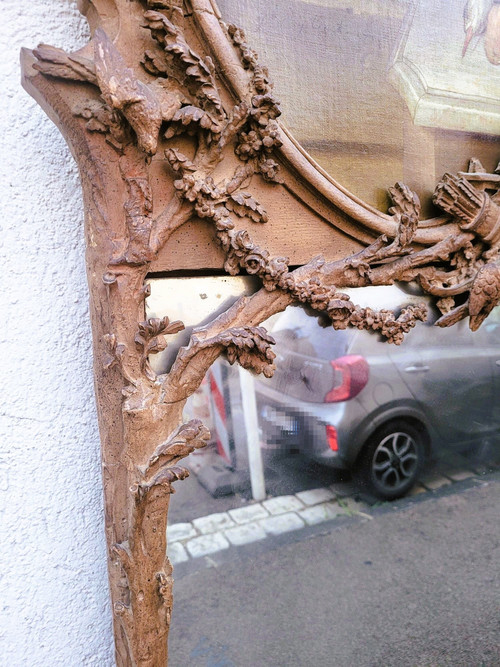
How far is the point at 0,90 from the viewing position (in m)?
0.65

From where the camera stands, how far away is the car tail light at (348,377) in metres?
0.86

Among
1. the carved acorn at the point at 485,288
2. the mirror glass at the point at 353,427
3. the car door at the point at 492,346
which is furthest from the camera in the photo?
the car door at the point at 492,346

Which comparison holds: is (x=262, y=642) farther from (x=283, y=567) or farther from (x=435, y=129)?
(x=435, y=129)

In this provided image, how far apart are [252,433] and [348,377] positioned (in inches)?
8.0

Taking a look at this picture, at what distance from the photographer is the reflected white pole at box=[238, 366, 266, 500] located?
782 mm

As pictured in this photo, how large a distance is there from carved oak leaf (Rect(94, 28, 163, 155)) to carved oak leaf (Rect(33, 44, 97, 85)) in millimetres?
32

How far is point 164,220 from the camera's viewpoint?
649 millimetres

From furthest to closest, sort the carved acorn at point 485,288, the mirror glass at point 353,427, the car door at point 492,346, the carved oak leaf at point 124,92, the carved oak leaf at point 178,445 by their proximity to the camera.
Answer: the car door at point 492,346 → the carved acorn at point 485,288 → the mirror glass at point 353,427 → the carved oak leaf at point 178,445 → the carved oak leaf at point 124,92

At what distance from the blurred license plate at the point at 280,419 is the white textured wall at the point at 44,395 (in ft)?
0.90

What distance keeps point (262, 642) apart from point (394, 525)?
33 cm

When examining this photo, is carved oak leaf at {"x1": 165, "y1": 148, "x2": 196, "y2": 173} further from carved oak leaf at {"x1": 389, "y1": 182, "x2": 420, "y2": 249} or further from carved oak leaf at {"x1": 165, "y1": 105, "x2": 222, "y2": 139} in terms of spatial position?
carved oak leaf at {"x1": 389, "y1": 182, "x2": 420, "y2": 249}

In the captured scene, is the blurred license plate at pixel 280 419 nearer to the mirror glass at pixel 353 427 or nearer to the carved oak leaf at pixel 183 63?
the mirror glass at pixel 353 427

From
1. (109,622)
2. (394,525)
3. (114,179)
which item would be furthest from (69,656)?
(114,179)

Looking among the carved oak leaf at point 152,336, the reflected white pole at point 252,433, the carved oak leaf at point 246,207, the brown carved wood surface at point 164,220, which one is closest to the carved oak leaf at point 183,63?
the brown carved wood surface at point 164,220
